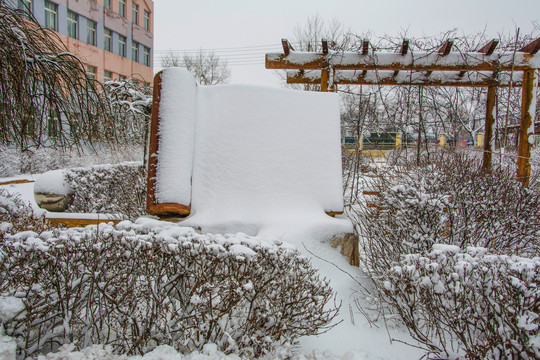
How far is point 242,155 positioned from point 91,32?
72.3ft

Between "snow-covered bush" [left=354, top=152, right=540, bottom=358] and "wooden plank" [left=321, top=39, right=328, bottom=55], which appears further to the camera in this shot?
"wooden plank" [left=321, top=39, right=328, bottom=55]

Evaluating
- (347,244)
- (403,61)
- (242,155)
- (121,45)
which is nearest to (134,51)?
(121,45)

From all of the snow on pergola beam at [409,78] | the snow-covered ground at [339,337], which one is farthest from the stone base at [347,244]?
the snow on pergola beam at [409,78]

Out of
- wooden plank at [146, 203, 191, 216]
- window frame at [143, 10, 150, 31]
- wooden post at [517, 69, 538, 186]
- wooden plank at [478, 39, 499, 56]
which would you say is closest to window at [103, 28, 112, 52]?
window frame at [143, 10, 150, 31]

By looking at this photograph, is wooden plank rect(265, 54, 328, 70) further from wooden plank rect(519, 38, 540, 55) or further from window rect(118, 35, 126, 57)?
window rect(118, 35, 126, 57)

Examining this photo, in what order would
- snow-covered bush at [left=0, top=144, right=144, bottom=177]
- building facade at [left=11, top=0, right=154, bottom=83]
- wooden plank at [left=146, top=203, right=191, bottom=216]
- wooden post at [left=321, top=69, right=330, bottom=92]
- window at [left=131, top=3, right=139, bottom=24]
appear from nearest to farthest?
wooden plank at [left=146, top=203, right=191, bottom=216], wooden post at [left=321, top=69, right=330, bottom=92], snow-covered bush at [left=0, top=144, right=144, bottom=177], building facade at [left=11, top=0, right=154, bottom=83], window at [left=131, top=3, right=139, bottom=24]

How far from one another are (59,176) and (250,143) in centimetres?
547

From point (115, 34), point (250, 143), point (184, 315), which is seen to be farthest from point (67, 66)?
point (115, 34)

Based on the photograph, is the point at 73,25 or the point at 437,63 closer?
the point at 437,63

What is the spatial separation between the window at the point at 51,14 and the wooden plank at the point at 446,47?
19.9 metres

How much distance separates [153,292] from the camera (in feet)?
7.14

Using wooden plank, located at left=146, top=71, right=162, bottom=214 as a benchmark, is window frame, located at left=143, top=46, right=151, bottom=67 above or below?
above

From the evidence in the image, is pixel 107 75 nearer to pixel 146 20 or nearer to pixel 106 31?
pixel 106 31

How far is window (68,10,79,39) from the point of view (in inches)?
762
